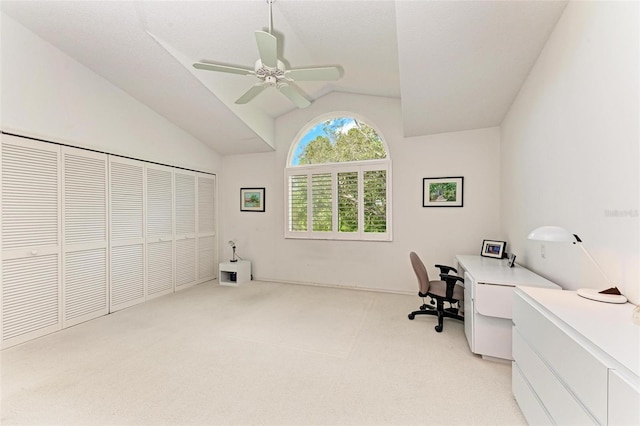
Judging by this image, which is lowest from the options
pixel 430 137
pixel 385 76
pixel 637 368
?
pixel 637 368

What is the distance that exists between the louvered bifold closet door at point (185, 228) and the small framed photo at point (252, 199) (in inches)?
34.6

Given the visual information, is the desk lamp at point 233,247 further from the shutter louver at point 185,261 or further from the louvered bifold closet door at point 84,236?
the louvered bifold closet door at point 84,236

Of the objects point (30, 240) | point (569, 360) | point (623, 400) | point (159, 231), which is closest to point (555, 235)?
point (569, 360)

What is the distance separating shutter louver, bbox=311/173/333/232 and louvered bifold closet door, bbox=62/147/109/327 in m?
3.00

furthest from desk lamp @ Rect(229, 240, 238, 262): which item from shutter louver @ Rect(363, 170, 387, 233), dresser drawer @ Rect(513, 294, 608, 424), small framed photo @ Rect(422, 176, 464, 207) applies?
dresser drawer @ Rect(513, 294, 608, 424)

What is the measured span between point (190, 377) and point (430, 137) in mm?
4206

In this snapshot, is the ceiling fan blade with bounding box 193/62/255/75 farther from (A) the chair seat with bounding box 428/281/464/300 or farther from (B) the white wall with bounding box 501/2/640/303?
(A) the chair seat with bounding box 428/281/464/300

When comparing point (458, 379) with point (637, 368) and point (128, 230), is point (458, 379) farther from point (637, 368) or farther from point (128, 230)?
point (128, 230)

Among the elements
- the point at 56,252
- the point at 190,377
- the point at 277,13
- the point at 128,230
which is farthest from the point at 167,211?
the point at 277,13

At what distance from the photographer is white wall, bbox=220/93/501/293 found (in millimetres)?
4035

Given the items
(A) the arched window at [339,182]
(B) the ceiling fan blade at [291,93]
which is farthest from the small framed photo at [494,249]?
(B) the ceiling fan blade at [291,93]

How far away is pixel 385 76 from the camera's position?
148 inches

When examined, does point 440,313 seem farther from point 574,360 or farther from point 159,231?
point 159,231

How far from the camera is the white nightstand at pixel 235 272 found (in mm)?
5008
